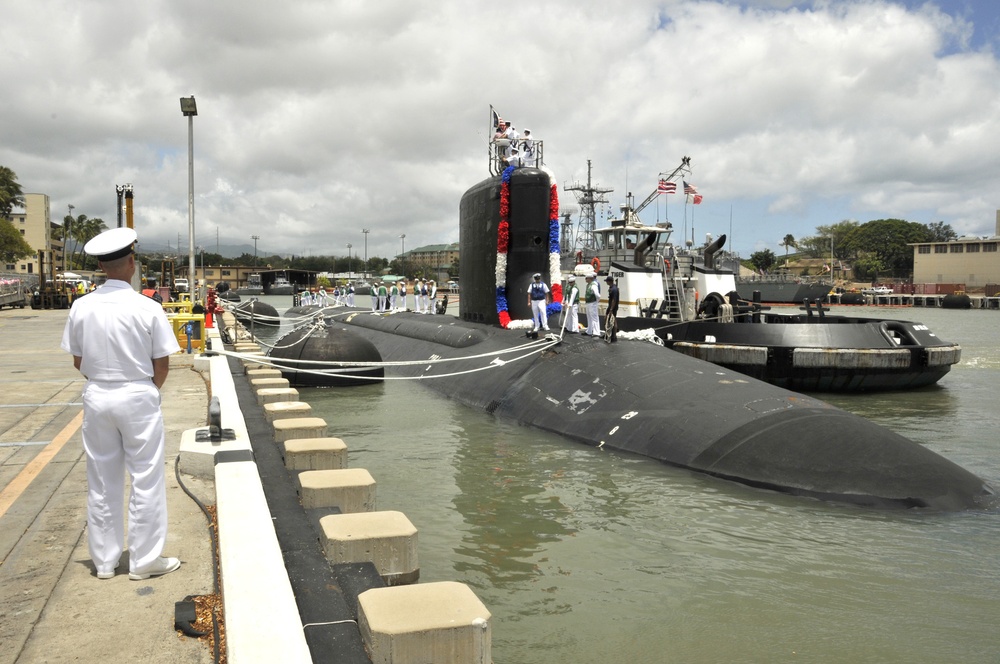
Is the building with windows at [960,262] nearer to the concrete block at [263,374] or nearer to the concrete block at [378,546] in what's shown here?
the concrete block at [263,374]

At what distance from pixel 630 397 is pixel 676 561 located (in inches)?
143

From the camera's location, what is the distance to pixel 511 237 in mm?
14000

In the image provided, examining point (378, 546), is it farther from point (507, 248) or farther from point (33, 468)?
point (507, 248)

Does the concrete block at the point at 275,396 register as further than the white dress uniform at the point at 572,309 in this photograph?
No

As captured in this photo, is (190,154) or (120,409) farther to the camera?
(190,154)

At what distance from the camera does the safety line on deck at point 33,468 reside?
18.1ft

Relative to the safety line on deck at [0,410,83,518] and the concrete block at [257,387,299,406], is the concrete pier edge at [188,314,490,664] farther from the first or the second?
the concrete block at [257,387,299,406]

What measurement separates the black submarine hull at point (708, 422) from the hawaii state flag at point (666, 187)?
20933 mm

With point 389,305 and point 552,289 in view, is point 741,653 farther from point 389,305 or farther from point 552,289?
point 389,305

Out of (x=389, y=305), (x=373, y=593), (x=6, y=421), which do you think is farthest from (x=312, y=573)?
(x=389, y=305)

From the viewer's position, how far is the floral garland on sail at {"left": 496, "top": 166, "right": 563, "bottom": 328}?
13.8m

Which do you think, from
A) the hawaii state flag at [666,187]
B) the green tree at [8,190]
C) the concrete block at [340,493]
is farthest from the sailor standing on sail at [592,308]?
the green tree at [8,190]

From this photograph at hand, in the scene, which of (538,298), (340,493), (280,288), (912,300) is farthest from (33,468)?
(280,288)

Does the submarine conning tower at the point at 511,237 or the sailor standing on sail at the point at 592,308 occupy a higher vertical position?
the submarine conning tower at the point at 511,237
